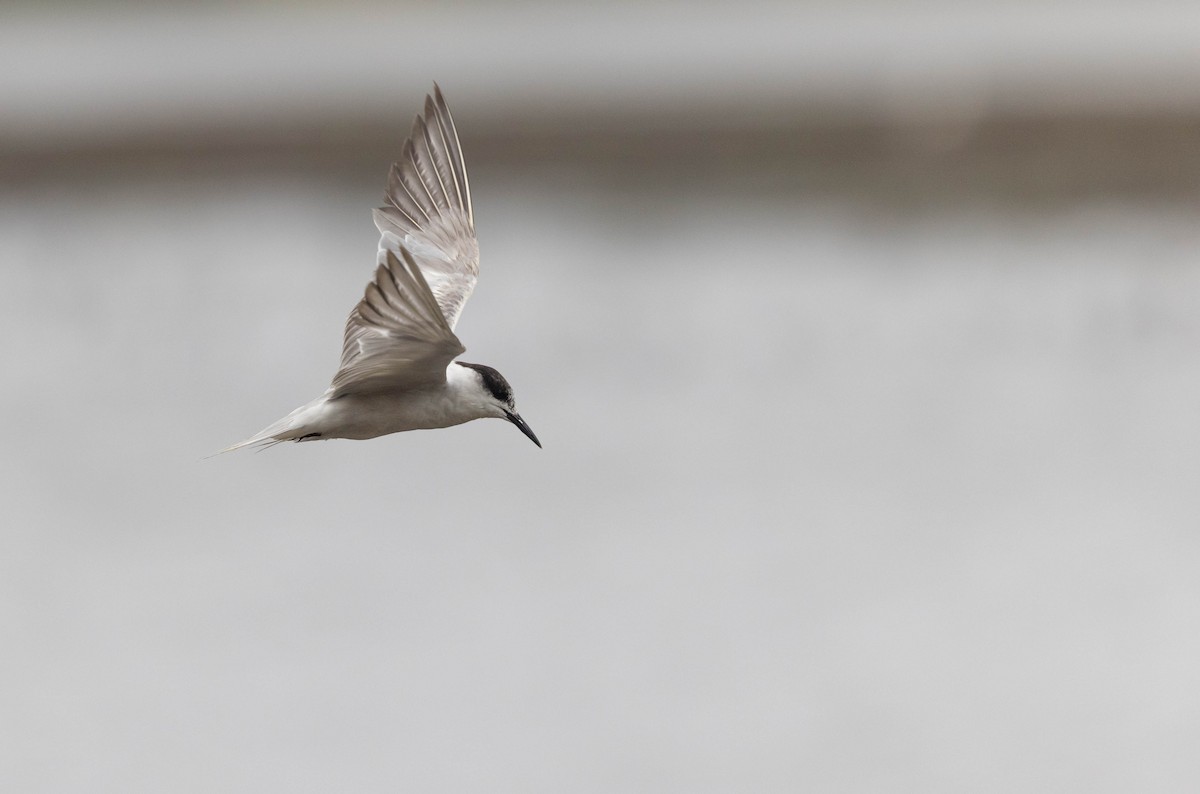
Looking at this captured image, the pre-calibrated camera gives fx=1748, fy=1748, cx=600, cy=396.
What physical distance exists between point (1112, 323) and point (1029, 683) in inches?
229

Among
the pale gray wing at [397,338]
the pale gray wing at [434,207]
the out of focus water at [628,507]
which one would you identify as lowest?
the out of focus water at [628,507]

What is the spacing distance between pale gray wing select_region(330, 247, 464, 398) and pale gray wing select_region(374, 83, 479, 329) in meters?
0.94

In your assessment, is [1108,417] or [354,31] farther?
[354,31]

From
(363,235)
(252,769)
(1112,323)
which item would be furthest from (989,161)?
(252,769)

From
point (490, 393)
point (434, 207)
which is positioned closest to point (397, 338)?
point (490, 393)

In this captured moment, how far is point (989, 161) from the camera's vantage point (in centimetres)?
2022

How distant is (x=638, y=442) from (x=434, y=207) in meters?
9.55

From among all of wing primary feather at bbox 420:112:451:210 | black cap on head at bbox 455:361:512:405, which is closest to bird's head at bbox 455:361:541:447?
black cap on head at bbox 455:361:512:405

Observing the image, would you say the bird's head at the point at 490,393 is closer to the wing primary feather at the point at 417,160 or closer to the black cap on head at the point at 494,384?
the black cap on head at the point at 494,384

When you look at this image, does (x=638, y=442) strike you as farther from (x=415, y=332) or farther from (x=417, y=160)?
(x=415, y=332)

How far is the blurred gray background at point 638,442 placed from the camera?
497 inches

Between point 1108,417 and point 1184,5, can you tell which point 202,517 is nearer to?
point 1108,417

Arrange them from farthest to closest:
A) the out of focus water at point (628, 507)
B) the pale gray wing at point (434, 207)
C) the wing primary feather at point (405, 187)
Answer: the out of focus water at point (628, 507) < the wing primary feather at point (405, 187) < the pale gray wing at point (434, 207)

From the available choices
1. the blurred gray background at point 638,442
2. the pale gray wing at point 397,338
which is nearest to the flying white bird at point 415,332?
the pale gray wing at point 397,338
